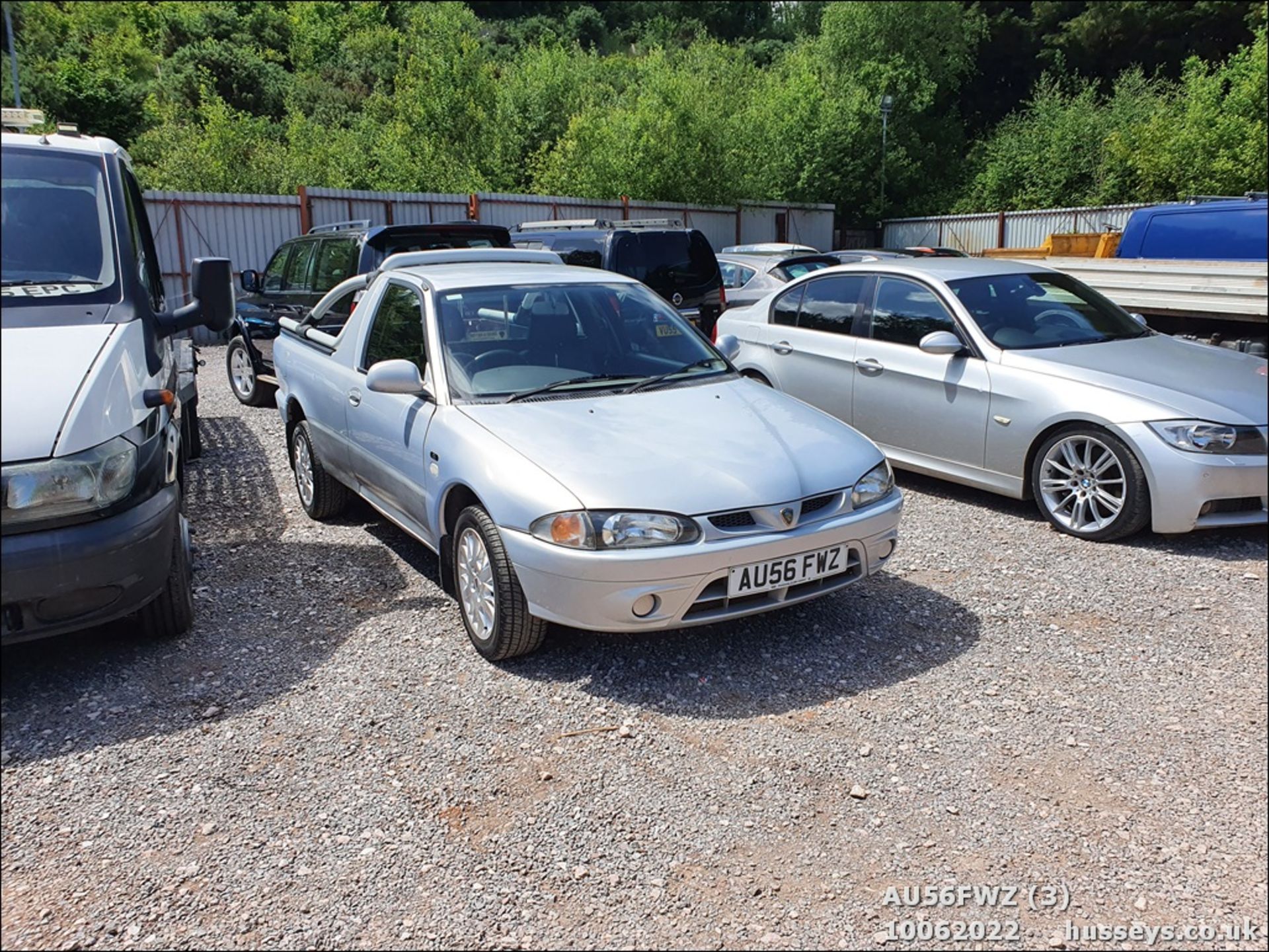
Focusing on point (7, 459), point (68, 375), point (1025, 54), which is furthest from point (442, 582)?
point (1025, 54)

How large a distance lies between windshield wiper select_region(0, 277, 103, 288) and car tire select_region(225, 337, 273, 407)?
6.68 meters

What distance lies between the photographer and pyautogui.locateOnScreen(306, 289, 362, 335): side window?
645 cm

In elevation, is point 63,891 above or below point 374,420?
below

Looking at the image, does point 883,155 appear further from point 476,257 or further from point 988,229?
point 476,257

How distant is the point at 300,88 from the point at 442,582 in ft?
126

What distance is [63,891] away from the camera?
263cm

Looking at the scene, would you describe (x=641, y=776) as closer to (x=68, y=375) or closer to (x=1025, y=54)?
(x=68, y=375)

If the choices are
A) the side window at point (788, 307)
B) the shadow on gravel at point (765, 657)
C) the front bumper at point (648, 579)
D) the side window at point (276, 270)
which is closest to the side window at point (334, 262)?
the side window at point (276, 270)

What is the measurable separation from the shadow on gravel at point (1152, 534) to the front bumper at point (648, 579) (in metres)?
1.48

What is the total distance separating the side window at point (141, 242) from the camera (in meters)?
4.56

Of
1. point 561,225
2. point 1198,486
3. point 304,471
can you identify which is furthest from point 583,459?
point 561,225

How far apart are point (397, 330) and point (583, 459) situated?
1767 mm

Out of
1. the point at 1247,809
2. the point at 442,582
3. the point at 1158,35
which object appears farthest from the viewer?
the point at 1158,35

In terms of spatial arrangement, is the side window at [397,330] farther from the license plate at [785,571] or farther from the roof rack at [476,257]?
the license plate at [785,571]
